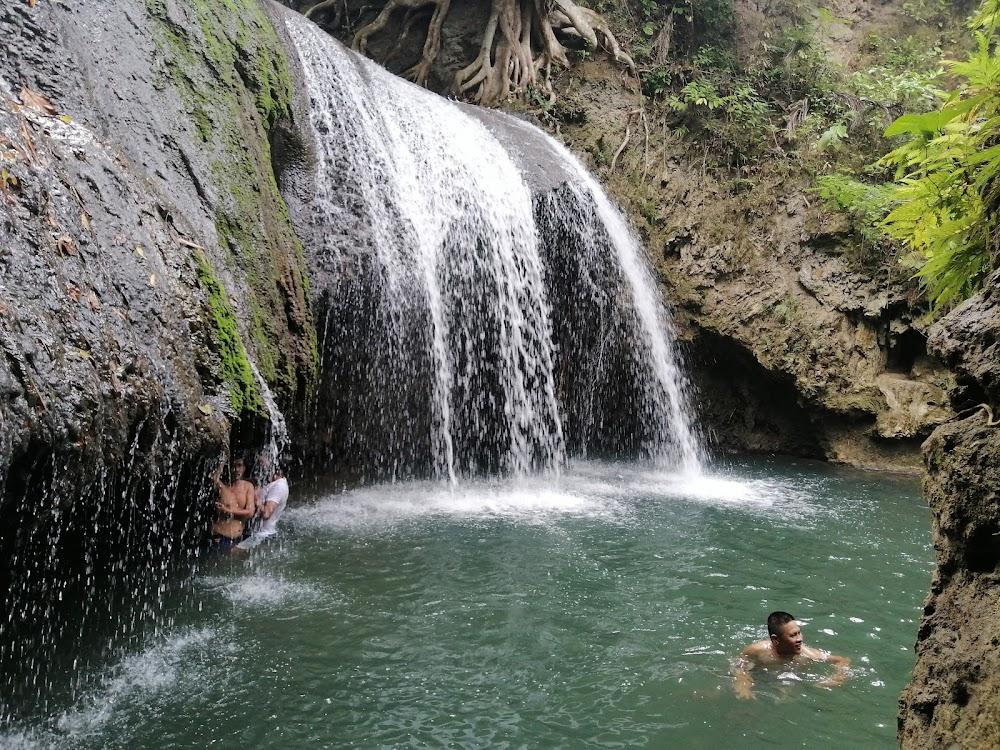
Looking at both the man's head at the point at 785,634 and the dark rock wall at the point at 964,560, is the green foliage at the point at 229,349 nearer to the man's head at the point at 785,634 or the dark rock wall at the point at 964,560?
the man's head at the point at 785,634

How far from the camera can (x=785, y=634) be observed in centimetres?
453

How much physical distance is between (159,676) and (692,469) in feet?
28.6

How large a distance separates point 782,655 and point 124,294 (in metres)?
4.45

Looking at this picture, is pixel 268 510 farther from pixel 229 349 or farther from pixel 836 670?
pixel 836 670

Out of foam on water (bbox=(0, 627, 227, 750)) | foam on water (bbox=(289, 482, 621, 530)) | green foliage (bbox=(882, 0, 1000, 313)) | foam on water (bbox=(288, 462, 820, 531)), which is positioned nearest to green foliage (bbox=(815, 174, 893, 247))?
foam on water (bbox=(288, 462, 820, 531))

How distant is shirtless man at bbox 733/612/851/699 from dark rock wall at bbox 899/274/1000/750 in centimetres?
204

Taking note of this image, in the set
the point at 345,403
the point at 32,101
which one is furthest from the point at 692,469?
the point at 32,101

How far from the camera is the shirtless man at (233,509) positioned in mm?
6328

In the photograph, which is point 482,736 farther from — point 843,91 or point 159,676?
point 843,91

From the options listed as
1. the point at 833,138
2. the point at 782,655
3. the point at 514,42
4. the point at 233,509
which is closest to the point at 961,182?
the point at 782,655

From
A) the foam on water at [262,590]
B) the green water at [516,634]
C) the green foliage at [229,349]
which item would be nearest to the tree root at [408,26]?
the green water at [516,634]

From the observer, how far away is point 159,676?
4328mm

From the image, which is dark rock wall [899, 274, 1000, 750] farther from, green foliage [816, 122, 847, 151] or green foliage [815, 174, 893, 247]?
green foliage [816, 122, 847, 151]

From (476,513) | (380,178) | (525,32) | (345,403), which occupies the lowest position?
(476,513)
